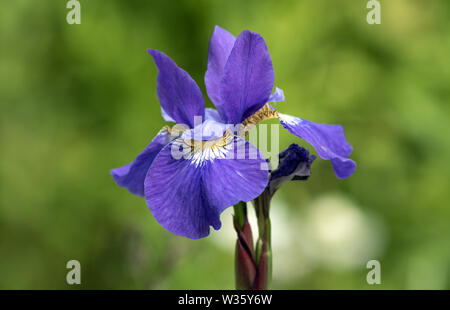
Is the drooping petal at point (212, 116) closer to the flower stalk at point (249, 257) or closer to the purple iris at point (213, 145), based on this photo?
the purple iris at point (213, 145)

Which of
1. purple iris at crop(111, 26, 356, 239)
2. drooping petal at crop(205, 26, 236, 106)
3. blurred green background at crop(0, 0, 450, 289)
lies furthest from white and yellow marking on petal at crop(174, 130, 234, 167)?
blurred green background at crop(0, 0, 450, 289)

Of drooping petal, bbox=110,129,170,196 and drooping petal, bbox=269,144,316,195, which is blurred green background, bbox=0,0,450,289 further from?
drooping petal, bbox=269,144,316,195

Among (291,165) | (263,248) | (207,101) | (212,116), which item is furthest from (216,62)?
(207,101)

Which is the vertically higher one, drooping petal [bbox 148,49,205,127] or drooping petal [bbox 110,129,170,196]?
drooping petal [bbox 148,49,205,127]

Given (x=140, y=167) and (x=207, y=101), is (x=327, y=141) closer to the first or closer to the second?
(x=140, y=167)

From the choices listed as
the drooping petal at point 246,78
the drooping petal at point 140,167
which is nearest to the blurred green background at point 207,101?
the drooping petal at point 140,167
